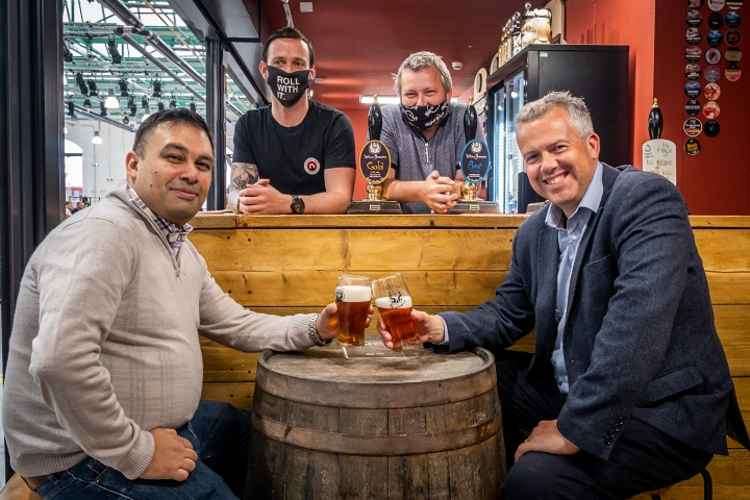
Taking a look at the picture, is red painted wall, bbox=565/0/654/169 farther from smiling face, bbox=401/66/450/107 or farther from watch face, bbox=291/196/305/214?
watch face, bbox=291/196/305/214

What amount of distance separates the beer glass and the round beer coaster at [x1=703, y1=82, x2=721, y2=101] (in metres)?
3.62

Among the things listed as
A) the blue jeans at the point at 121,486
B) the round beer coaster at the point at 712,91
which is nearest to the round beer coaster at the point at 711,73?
the round beer coaster at the point at 712,91

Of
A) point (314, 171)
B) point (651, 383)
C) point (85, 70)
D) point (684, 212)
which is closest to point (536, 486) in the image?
point (651, 383)

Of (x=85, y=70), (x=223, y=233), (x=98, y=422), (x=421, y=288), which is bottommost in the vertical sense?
(x=98, y=422)

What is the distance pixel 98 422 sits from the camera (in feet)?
4.38

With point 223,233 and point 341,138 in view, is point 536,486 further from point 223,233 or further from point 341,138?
point 341,138

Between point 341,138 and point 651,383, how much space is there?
1.67 meters

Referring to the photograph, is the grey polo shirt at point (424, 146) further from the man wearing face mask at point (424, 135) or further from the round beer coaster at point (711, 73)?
the round beer coaster at point (711, 73)

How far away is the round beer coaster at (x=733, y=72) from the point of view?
4.40 meters

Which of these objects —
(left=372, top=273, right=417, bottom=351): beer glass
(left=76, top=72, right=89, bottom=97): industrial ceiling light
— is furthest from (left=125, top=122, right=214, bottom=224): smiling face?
(left=76, top=72, right=89, bottom=97): industrial ceiling light

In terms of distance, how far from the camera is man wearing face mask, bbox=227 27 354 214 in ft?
8.46

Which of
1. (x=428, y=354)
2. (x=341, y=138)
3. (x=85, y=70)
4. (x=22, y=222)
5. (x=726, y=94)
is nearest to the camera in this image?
(x=428, y=354)

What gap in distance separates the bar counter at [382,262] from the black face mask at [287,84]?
67cm

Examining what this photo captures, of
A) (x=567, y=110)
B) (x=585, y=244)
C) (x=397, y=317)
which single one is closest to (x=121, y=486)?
(x=397, y=317)
